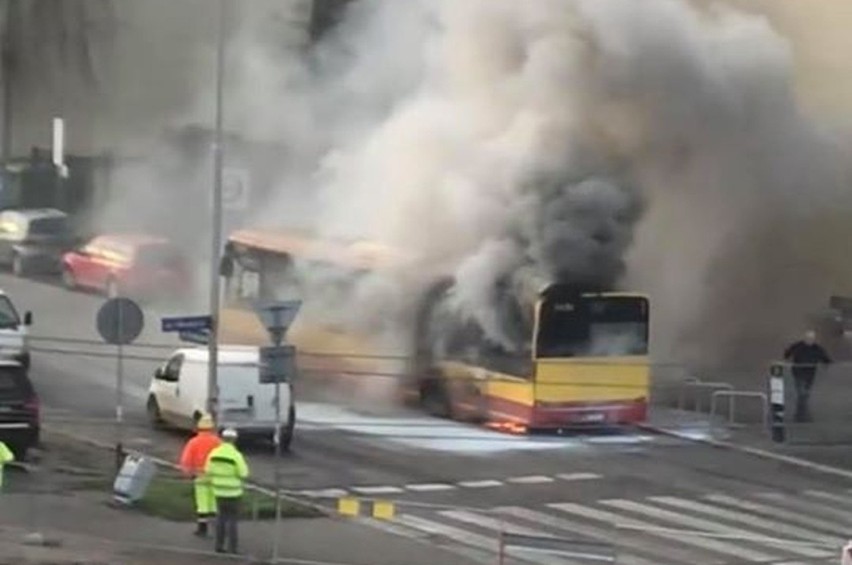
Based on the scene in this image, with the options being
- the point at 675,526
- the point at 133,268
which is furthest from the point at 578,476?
the point at 133,268

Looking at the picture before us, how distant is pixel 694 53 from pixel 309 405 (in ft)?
29.9

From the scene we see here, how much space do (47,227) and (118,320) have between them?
68.2 ft

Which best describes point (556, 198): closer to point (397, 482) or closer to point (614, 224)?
point (614, 224)

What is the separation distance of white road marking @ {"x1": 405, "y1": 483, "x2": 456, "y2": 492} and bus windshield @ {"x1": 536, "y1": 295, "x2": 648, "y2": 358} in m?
4.12

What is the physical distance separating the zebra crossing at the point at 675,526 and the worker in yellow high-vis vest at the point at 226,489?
2353 mm

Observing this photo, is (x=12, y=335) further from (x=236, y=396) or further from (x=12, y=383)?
(x=12, y=383)

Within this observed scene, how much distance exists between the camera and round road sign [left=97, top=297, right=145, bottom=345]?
22.3 m

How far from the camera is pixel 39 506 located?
20438mm

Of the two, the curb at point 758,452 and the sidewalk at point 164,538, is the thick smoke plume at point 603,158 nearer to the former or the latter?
the curb at point 758,452

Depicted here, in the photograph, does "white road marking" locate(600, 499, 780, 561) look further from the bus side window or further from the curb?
the bus side window

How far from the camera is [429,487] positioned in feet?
76.6

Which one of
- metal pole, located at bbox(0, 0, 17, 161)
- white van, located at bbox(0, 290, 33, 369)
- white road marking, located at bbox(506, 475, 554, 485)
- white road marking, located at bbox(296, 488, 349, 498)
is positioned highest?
metal pole, located at bbox(0, 0, 17, 161)

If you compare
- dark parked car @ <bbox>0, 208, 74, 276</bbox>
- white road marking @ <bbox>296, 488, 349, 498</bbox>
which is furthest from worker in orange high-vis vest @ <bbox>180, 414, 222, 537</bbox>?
dark parked car @ <bbox>0, 208, 74, 276</bbox>

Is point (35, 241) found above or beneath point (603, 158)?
beneath
